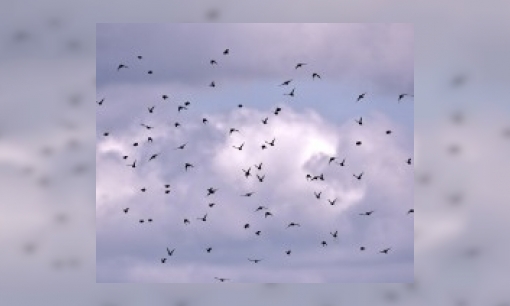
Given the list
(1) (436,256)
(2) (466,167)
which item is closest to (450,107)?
(2) (466,167)

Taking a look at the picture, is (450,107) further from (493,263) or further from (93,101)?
(93,101)

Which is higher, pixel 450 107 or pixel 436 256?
pixel 450 107

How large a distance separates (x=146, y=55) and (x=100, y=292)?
1.60m

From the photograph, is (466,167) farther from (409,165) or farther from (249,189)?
(249,189)

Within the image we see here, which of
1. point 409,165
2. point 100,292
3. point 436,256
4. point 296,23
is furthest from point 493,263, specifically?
point 100,292

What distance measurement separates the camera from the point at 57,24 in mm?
5660

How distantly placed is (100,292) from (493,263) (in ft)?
8.34

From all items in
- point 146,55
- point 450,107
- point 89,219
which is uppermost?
point 146,55

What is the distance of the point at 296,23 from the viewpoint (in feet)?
18.5

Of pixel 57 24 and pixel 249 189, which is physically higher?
pixel 57 24

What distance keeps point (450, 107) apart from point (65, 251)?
8.69ft

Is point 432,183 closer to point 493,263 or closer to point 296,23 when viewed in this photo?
point 493,263

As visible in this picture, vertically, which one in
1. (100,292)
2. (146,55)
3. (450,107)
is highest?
(146,55)

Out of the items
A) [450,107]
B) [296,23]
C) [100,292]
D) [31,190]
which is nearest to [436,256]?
[450,107]
